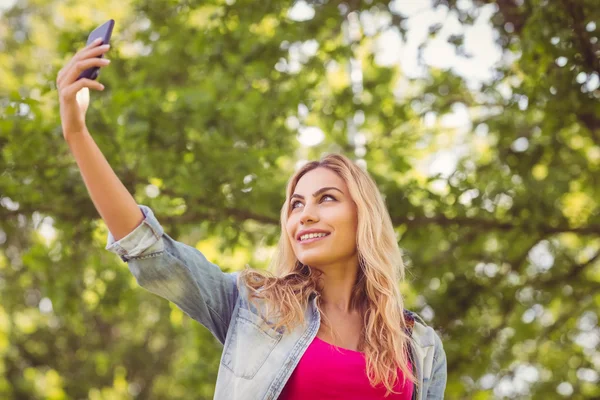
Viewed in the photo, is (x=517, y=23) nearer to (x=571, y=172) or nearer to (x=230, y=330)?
(x=571, y=172)

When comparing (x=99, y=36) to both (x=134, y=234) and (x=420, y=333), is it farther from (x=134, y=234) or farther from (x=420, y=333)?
(x=420, y=333)

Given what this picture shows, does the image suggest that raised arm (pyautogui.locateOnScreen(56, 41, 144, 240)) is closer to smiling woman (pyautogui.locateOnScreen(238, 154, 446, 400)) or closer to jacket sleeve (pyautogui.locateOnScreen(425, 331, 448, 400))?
smiling woman (pyautogui.locateOnScreen(238, 154, 446, 400))

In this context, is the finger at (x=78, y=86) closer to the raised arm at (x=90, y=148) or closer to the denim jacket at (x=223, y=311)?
the raised arm at (x=90, y=148)

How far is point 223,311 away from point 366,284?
70 centimetres

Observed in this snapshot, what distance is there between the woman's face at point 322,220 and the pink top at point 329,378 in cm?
38

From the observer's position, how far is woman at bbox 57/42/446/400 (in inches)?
80.2

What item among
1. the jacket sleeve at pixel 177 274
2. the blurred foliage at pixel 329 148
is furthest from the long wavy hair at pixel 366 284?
the blurred foliage at pixel 329 148

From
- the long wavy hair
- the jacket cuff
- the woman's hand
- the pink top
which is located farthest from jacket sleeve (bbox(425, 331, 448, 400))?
the woman's hand

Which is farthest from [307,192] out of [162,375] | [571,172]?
[162,375]

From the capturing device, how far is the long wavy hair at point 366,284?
2.49 metres

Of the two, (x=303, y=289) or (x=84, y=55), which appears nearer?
(x=84, y=55)

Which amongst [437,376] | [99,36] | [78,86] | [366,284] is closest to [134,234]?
[78,86]

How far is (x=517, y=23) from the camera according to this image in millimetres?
4656

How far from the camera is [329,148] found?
7.57 meters
